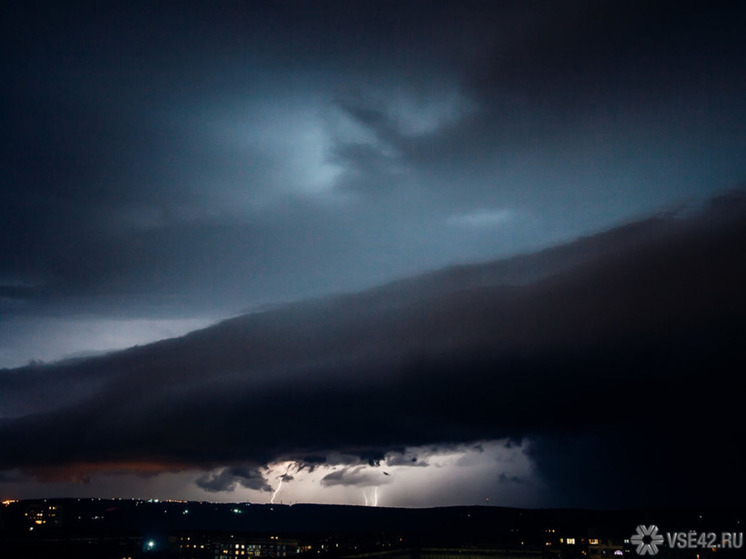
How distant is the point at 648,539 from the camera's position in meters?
146

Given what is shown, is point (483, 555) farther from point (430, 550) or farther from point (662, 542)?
point (662, 542)

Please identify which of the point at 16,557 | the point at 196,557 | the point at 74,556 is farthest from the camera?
the point at 196,557

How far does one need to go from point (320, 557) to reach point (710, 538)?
2979 inches

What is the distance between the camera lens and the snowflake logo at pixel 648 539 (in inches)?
5411

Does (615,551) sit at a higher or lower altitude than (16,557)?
lower

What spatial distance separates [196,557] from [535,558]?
11124 cm

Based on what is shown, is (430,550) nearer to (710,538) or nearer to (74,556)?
(710,538)

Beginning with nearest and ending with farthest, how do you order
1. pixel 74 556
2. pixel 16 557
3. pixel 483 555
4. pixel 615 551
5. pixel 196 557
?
pixel 16 557
pixel 74 556
pixel 483 555
pixel 615 551
pixel 196 557

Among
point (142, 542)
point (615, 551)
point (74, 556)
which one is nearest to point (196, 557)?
point (142, 542)

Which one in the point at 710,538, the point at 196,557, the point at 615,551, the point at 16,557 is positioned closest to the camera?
the point at 16,557

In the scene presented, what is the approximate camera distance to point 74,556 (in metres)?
116

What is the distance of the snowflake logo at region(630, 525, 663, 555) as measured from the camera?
451 ft

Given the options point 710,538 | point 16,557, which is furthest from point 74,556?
point 710,538

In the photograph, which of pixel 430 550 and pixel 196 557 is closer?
pixel 430 550
